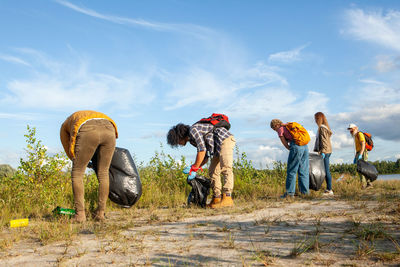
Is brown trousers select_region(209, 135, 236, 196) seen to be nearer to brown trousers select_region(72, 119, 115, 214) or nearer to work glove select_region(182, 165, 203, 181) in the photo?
work glove select_region(182, 165, 203, 181)

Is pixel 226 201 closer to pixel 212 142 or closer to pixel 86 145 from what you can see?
pixel 212 142

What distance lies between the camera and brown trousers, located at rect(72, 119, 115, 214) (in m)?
4.22

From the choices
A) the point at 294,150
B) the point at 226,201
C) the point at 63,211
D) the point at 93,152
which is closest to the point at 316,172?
the point at 294,150

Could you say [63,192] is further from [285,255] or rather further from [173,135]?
[285,255]

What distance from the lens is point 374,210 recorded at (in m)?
4.12

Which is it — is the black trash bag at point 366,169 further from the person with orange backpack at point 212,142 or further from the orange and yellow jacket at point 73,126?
the orange and yellow jacket at point 73,126

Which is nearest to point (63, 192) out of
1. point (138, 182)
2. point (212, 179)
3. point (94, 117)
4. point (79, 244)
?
point (138, 182)

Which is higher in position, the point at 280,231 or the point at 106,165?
the point at 106,165

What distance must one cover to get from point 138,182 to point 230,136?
63.3 inches

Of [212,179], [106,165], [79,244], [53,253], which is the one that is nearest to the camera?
[53,253]

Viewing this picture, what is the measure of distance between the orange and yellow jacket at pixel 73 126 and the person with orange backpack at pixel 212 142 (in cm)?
101

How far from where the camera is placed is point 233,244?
2691 millimetres

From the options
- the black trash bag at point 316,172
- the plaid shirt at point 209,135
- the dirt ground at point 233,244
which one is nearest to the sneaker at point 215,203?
the plaid shirt at point 209,135

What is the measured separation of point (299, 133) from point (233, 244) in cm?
410
